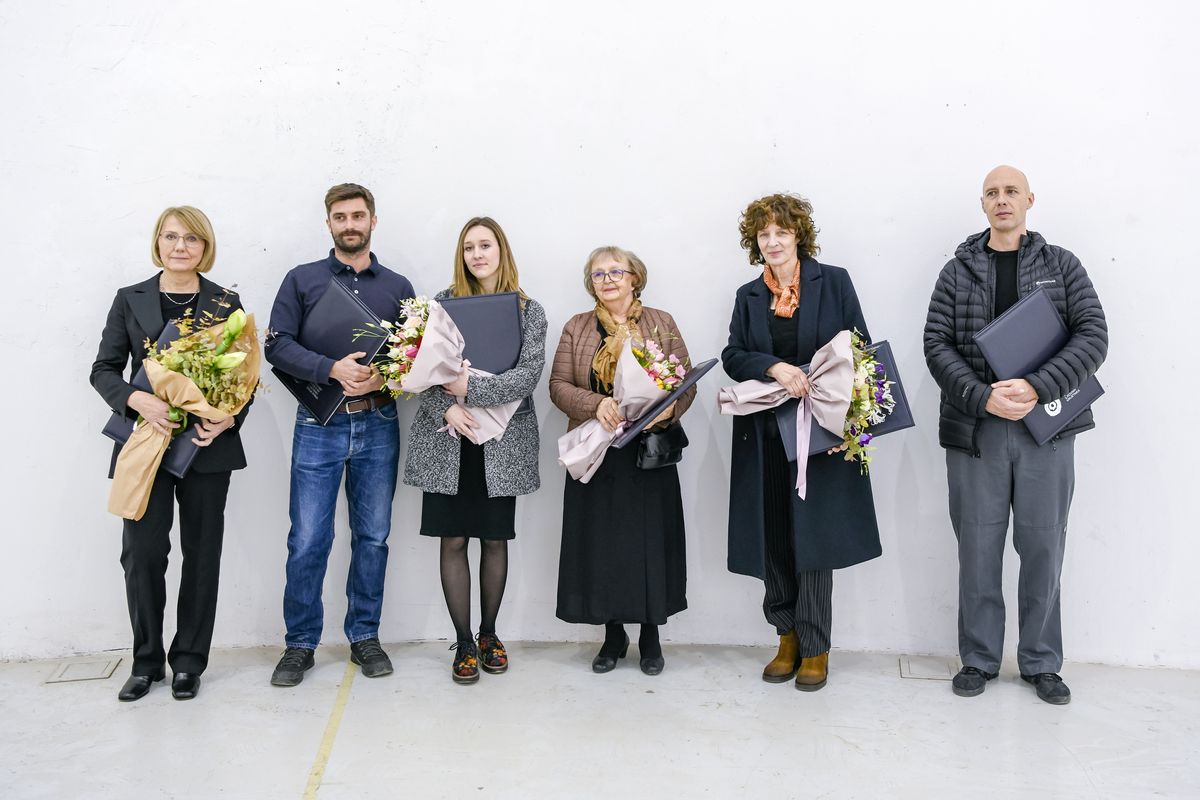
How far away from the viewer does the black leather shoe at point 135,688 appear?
3.57 meters

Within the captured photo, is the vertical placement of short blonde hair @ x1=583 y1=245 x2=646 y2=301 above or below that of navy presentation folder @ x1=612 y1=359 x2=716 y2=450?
above

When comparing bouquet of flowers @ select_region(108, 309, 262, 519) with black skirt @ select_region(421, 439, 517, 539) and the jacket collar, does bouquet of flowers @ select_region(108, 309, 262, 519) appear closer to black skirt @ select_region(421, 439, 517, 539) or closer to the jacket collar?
black skirt @ select_region(421, 439, 517, 539)

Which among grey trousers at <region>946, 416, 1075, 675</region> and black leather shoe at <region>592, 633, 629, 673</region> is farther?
black leather shoe at <region>592, 633, 629, 673</region>

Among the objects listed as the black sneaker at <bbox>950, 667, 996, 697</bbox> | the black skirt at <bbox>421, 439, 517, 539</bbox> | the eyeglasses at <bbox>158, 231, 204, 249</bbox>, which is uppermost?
the eyeglasses at <bbox>158, 231, 204, 249</bbox>

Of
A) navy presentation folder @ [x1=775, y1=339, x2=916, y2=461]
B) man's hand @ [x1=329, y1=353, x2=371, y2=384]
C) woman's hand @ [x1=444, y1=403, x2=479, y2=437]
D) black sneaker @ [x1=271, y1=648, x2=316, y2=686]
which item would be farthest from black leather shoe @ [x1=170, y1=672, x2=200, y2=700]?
navy presentation folder @ [x1=775, y1=339, x2=916, y2=461]

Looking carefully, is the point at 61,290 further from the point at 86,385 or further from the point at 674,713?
the point at 674,713

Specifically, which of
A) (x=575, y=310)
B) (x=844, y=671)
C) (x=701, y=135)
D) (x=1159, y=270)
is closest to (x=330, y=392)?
(x=575, y=310)

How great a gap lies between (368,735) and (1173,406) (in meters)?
3.13

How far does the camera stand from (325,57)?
13.4 ft

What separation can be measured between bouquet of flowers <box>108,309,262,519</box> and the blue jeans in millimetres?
371

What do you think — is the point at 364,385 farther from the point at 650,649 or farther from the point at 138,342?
the point at 650,649

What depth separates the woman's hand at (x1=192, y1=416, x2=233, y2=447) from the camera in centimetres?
348

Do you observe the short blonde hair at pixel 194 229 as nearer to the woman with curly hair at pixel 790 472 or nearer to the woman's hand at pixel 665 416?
the woman's hand at pixel 665 416

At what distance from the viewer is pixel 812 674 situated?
12.1ft
